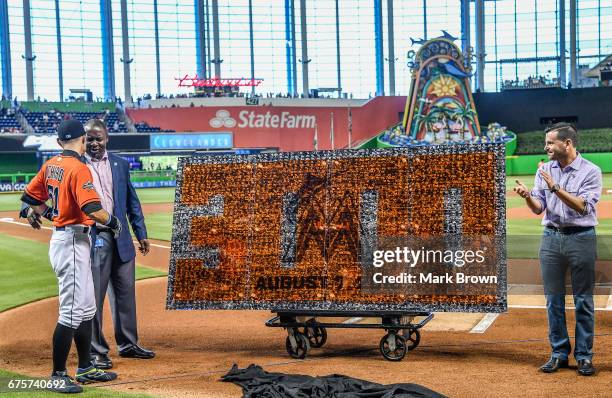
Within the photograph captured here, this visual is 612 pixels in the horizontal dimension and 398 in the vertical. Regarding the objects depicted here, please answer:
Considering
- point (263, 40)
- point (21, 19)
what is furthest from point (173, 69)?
point (21, 19)

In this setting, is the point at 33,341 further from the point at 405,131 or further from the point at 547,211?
the point at 405,131

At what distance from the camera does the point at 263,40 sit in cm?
7006

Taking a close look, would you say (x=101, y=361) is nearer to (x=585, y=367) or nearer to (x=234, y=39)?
(x=585, y=367)

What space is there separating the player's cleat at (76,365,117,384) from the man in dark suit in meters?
0.75

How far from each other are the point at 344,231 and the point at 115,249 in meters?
2.06

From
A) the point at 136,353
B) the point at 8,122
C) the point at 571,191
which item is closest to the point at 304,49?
the point at 8,122

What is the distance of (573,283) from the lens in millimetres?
6879

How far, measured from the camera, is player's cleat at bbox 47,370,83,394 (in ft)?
20.2

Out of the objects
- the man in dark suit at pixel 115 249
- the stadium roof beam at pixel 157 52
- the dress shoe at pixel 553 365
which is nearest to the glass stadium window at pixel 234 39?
the stadium roof beam at pixel 157 52

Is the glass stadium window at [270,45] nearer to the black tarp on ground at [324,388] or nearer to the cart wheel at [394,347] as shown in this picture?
the cart wheel at [394,347]

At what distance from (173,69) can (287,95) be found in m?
9.10

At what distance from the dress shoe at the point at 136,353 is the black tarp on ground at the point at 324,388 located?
1.63 meters

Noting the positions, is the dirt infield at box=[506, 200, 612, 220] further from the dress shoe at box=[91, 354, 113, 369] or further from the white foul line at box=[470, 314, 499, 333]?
the dress shoe at box=[91, 354, 113, 369]

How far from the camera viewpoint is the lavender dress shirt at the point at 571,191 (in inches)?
268
